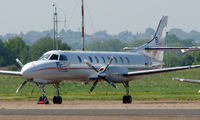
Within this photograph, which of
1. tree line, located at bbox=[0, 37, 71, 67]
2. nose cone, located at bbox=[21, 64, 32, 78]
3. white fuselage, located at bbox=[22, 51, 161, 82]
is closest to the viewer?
nose cone, located at bbox=[21, 64, 32, 78]

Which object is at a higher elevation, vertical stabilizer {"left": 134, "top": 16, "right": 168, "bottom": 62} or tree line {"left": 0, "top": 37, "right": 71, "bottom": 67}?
vertical stabilizer {"left": 134, "top": 16, "right": 168, "bottom": 62}

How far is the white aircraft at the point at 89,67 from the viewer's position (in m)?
35.5

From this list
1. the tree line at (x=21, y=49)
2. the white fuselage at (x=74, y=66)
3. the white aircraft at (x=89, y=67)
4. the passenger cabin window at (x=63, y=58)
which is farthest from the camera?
the tree line at (x=21, y=49)

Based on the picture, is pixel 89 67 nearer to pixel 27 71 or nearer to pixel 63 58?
pixel 63 58

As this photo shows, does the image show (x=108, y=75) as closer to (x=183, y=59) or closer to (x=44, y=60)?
(x=44, y=60)

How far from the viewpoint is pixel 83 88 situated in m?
56.8

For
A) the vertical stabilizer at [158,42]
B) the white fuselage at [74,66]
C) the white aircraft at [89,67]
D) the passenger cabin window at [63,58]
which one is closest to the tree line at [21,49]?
the vertical stabilizer at [158,42]

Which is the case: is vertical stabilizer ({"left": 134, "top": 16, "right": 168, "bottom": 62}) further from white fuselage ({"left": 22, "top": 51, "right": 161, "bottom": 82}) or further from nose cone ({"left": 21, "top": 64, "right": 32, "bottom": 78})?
nose cone ({"left": 21, "top": 64, "right": 32, "bottom": 78})

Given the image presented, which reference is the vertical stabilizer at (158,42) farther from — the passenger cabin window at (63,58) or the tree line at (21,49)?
the tree line at (21,49)

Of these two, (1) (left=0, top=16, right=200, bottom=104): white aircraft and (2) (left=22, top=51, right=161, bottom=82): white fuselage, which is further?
(1) (left=0, top=16, right=200, bottom=104): white aircraft

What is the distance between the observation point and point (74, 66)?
37219mm

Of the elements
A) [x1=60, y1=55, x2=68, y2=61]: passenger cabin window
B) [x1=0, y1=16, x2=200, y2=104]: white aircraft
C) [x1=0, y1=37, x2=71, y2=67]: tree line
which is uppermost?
[x1=60, y1=55, x2=68, y2=61]: passenger cabin window

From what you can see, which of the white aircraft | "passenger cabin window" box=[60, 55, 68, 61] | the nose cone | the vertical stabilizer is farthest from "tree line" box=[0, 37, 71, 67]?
the nose cone

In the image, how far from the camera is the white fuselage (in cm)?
3519
